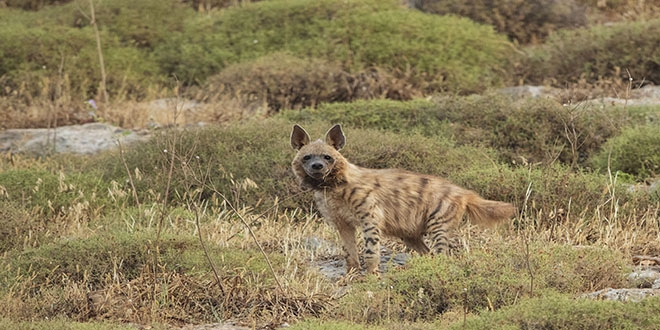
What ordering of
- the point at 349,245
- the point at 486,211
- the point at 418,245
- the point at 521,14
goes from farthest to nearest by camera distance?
the point at 521,14 < the point at 418,245 < the point at 486,211 < the point at 349,245

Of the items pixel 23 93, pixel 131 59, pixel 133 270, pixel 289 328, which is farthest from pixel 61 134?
pixel 289 328

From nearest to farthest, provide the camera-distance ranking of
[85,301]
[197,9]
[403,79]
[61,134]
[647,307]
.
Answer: [647,307], [85,301], [61,134], [403,79], [197,9]

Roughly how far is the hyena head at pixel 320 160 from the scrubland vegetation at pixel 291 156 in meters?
0.45

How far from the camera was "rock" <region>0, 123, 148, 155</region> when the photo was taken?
53.0 ft

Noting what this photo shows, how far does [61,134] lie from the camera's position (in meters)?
16.7

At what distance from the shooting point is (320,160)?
30.4 feet

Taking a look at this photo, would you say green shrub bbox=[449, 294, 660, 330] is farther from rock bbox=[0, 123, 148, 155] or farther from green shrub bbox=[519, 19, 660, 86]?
green shrub bbox=[519, 19, 660, 86]

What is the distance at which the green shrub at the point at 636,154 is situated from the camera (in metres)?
13.5

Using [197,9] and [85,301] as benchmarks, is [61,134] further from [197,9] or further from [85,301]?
[197,9]

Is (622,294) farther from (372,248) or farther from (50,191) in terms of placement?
(50,191)

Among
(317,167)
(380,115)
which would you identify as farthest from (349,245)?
(380,115)

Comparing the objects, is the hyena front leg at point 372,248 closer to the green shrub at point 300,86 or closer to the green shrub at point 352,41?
the green shrub at point 300,86

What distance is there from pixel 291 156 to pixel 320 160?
4.09m

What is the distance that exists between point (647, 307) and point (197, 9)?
21358 millimetres
